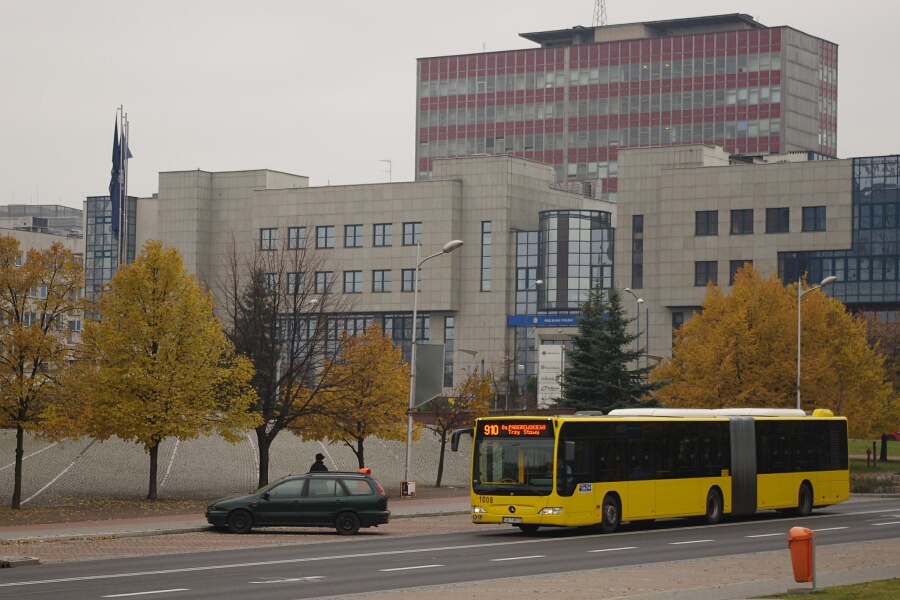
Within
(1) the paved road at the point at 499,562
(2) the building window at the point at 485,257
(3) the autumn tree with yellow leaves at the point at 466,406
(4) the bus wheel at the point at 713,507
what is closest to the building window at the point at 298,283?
(3) the autumn tree with yellow leaves at the point at 466,406

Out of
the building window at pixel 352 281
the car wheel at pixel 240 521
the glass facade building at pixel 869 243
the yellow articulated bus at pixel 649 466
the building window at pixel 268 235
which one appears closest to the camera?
the yellow articulated bus at pixel 649 466

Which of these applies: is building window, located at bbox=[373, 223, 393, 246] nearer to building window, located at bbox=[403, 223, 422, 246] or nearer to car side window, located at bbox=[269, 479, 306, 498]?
building window, located at bbox=[403, 223, 422, 246]

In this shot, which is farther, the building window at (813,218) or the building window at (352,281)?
the building window at (352,281)

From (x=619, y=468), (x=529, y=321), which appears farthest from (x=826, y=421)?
(x=529, y=321)

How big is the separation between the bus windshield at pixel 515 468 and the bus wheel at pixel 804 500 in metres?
11.0

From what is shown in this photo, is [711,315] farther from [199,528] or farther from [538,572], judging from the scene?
[538,572]

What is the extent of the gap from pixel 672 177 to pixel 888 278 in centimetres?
1773

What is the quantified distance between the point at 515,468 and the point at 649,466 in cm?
395

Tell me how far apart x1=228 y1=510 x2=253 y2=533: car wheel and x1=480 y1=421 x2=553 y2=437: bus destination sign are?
19.2ft

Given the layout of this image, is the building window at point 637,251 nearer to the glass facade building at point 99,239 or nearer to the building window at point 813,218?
the building window at point 813,218

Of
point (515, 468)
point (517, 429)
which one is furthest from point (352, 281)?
point (515, 468)

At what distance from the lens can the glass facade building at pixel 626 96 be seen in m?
137

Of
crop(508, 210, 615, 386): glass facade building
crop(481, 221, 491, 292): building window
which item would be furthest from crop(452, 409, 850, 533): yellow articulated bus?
crop(481, 221, 491, 292): building window

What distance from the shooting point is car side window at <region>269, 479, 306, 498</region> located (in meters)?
33.2
